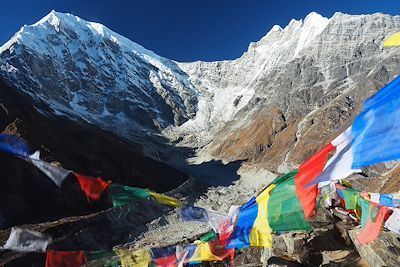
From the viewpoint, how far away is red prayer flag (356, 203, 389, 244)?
39.4 feet

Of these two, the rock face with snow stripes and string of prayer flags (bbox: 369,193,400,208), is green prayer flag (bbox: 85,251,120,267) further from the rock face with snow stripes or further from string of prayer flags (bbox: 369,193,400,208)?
the rock face with snow stripes

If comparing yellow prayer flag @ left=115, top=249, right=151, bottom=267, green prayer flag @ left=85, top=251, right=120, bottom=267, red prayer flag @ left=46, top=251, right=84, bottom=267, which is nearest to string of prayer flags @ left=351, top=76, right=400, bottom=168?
red prayer flag @ left=46, top=251, right=84, bottom=267

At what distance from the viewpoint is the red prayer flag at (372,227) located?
12.0m

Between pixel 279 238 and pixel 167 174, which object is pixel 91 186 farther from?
pixel 167 174

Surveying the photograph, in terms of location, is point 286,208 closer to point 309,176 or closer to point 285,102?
point 309,176

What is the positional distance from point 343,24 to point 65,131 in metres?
133

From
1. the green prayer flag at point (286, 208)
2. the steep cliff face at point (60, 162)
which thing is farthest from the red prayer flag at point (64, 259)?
the steep cliff face at point (60, 162)

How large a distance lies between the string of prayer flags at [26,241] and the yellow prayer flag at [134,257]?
3926 millimetres

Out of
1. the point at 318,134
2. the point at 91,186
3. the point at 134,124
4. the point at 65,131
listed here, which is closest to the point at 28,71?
the point at 134,124

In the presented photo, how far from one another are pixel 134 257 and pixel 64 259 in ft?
9.37

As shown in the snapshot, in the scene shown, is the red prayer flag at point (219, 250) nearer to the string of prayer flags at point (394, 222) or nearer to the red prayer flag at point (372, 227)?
Answer: the red prayer flag at point (372, 227)

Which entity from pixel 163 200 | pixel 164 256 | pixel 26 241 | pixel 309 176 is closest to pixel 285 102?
pixel 164 256

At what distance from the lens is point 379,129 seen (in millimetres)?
5656

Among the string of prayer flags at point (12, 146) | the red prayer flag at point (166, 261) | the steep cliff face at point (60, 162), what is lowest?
the red prayer flag at point (166, 261)
